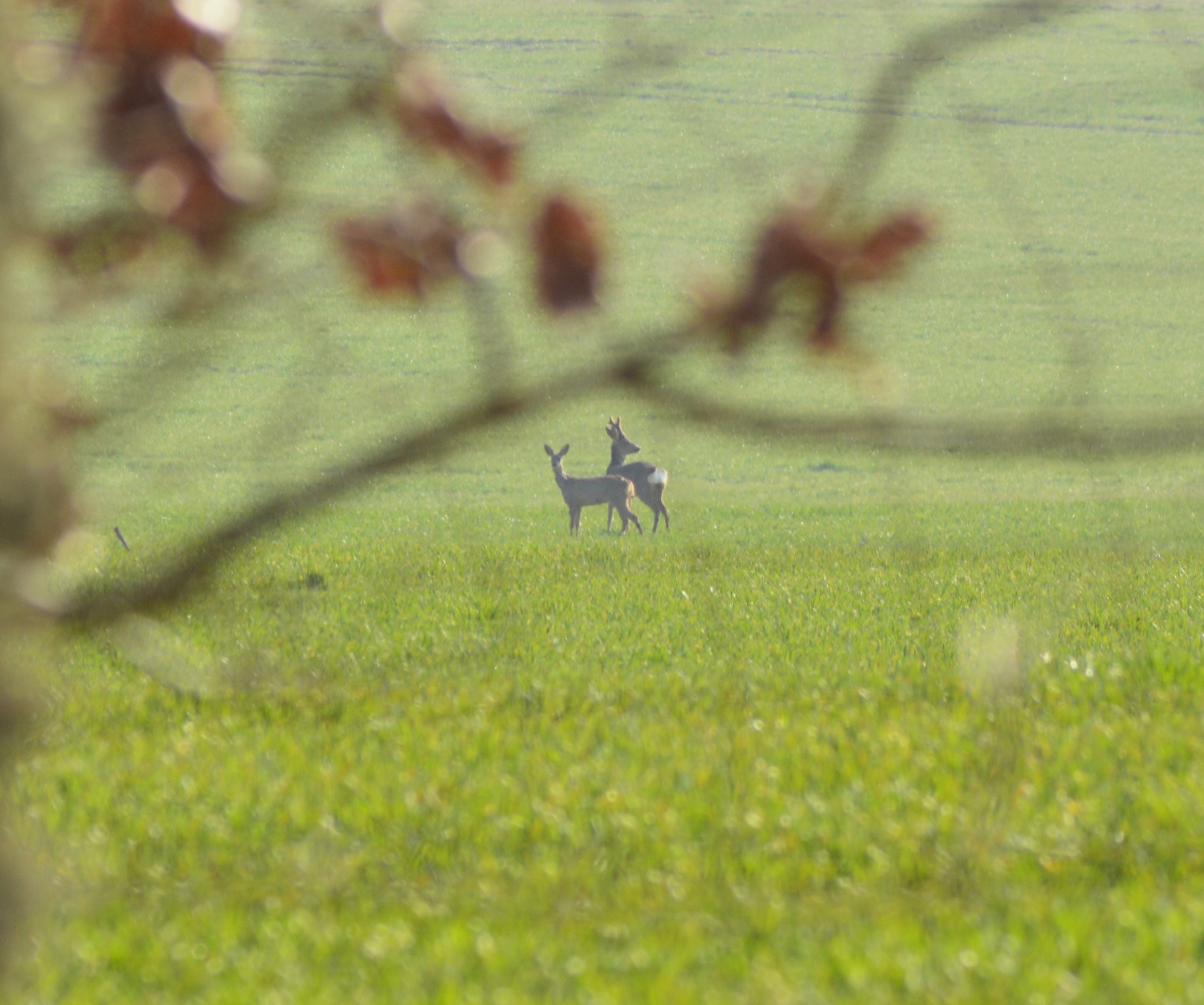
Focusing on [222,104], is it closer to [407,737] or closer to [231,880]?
[231,880]

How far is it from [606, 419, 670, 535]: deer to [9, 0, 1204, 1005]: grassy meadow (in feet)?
33.0

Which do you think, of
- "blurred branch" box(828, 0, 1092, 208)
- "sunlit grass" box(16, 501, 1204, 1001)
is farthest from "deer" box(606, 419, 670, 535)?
"blurred branch" box(828, 0, 1092, 208)

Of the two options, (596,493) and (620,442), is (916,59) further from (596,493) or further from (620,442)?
(620,442)

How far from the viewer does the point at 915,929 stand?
3479 millimetres

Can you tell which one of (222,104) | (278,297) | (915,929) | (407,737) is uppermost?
(222,104)

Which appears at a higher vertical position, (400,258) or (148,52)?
(148,52)

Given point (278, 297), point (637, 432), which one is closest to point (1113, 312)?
point (637, 432)

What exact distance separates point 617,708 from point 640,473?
14.4 meters

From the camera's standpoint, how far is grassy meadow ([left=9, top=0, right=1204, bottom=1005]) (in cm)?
200

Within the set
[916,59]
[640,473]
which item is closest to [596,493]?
[640,473]

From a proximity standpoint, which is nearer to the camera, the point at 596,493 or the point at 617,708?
the point at 617,708

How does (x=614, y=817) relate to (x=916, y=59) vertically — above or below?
below

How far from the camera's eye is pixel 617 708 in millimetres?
5980

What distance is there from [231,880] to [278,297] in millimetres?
2541
